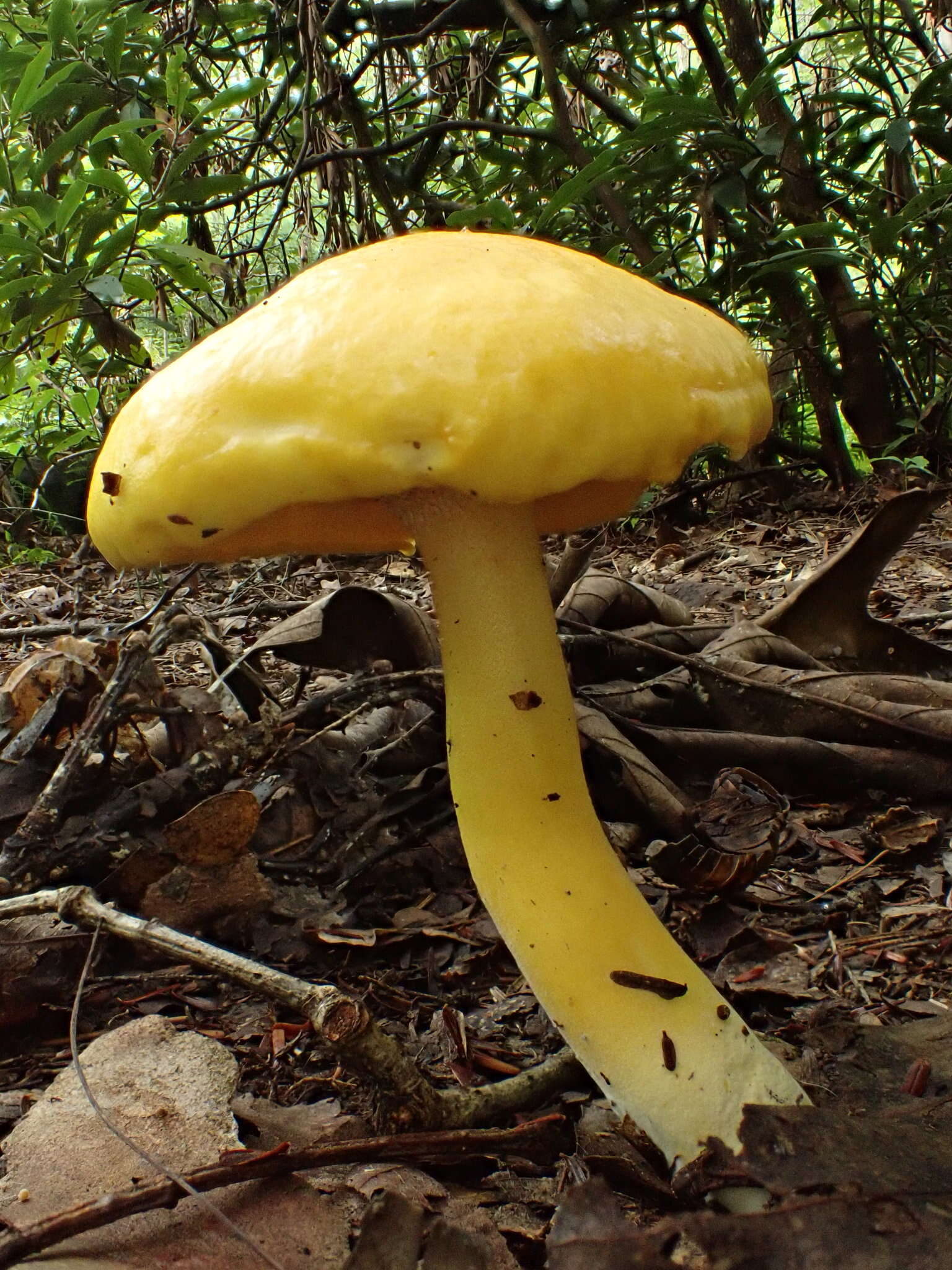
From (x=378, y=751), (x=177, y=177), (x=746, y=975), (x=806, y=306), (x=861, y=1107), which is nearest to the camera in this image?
(x=861, y=1107)

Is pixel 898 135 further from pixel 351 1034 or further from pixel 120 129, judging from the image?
pixel 351 1034

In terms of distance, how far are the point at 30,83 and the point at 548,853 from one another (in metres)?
3.19

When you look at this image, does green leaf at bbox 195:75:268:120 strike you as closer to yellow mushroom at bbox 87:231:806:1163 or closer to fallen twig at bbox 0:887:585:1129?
yellow mushroom at bbox 87:231:806:1163

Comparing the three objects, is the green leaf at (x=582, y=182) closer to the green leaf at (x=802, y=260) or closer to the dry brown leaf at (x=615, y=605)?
the green leaf at (x=802, y=260)

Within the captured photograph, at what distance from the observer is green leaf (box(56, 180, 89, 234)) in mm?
3066

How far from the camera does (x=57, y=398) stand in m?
5.56

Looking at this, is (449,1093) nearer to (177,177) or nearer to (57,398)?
(177,177)

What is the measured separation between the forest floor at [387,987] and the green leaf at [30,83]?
1.93m

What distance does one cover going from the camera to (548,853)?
4.65 ft

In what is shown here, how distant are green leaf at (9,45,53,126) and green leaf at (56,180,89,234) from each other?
0.91 ft

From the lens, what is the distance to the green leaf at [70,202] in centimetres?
307

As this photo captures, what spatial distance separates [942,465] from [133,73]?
14.5 ft

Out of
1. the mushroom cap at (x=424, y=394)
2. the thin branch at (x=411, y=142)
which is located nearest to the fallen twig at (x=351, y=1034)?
the mushroom cap at (x=424, y=394)

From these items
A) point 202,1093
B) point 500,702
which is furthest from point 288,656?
point 202,1093
